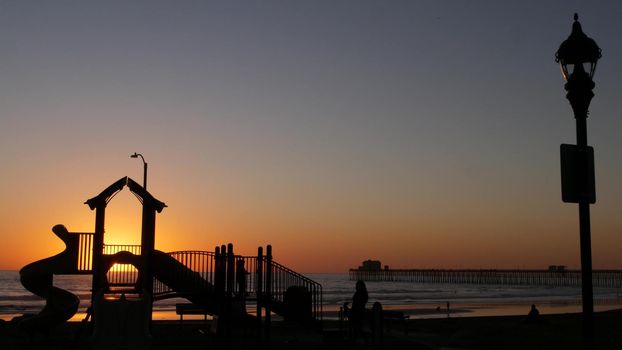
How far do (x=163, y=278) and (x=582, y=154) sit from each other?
18.5 meters

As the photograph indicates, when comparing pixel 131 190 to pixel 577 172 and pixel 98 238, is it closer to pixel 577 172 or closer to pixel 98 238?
pixel 98 238

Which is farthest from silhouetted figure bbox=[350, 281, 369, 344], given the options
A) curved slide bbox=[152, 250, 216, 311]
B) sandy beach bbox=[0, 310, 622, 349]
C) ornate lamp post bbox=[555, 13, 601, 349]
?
ornate lamp post bbox=[555, 13, 601, 349]

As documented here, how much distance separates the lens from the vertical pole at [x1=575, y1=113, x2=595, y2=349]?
7082mm

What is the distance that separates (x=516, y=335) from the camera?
22.0 m

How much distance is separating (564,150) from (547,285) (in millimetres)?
158372

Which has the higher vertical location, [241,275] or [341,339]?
[241,275]

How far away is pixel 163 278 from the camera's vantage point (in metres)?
24.0

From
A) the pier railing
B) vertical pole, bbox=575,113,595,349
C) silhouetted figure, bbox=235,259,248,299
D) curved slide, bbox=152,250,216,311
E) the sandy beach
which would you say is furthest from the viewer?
the pier railing

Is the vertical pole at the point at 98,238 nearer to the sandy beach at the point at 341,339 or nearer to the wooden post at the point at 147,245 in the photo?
the wooden post at the point at 147,245

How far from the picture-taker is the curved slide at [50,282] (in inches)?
973

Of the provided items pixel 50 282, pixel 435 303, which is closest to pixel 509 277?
pixel 435 303

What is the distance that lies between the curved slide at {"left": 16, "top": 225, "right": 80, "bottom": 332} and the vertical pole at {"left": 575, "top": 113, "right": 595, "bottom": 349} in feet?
67.7

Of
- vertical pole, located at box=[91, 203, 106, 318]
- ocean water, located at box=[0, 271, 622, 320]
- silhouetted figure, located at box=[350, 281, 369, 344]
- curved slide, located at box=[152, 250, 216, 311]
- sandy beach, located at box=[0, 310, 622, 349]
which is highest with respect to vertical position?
vertical pole, located at box=[91, 203, 106, 318]

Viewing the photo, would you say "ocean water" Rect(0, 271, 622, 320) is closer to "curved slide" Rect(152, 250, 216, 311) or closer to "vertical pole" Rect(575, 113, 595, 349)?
"curved slide" Rect(152, 250, 216, 311)
